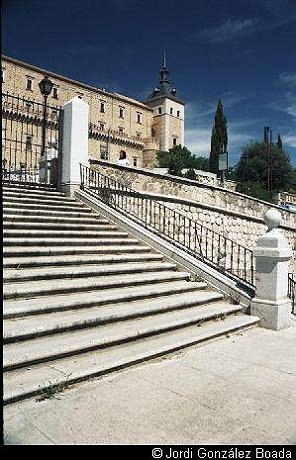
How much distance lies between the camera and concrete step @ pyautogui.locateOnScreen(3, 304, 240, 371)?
3.64 m

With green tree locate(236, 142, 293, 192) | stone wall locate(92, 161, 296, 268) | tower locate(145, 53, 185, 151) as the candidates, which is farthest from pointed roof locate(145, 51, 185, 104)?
stone wall locate(92, 161, 296, 268)

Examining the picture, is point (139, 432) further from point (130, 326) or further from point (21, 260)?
point (21, 260)

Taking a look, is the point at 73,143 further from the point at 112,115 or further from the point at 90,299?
the point at 112,115

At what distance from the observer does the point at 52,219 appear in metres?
7.96

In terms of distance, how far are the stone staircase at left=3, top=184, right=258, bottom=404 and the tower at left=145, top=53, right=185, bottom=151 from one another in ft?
200

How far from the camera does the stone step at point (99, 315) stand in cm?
407

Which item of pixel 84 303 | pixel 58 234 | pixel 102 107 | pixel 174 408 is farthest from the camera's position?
pixel 102 107

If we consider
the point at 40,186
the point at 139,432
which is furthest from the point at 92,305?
the point at 40,186

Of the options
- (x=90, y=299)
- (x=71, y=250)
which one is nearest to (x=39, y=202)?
(x=71, y=250)

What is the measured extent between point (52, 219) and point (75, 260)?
6.27 feet

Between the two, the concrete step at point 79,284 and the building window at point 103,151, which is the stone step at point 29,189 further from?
the building window at point 103,151

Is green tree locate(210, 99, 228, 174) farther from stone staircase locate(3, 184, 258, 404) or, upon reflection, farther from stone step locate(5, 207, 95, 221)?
stone staircase locate(3, 184, 258, 404)

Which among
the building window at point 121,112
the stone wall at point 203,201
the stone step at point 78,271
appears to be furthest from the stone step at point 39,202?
the building window at point 121,112

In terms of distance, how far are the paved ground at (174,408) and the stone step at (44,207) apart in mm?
5103
